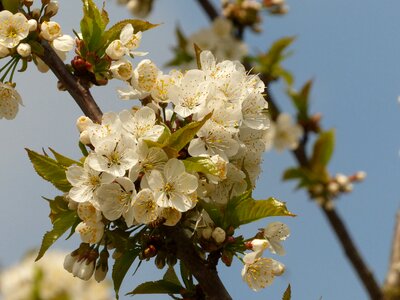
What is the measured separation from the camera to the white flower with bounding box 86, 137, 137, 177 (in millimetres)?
2211

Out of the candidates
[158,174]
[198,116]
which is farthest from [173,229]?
[198,116]

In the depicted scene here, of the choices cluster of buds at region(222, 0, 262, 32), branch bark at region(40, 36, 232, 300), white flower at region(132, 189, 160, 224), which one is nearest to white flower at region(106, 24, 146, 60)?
branch bark at region(40, 36, 232, 300)

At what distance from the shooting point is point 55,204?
2.38 m

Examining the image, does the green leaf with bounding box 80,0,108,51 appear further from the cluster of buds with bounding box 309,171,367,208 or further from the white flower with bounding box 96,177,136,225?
the cluster of buds with bounding box 309,171,367,208

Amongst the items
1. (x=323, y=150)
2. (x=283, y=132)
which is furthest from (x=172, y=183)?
(x=283, y=132)

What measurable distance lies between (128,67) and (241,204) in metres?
0.61

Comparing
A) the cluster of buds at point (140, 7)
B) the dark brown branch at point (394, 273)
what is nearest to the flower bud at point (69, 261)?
the dark brown branch at point (394, 273)

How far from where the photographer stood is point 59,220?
237 cm

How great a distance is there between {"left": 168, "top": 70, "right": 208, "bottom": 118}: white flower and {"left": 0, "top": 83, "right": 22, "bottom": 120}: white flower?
2.23 feet

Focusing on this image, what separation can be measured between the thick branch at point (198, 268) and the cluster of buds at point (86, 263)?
27 centimetres

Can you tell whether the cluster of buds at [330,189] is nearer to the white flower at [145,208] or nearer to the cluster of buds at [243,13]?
the cluster of buds at [243,13]

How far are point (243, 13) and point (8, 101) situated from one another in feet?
11.7

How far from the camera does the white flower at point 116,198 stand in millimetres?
2217

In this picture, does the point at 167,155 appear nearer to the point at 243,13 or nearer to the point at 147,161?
the point at 147,161
